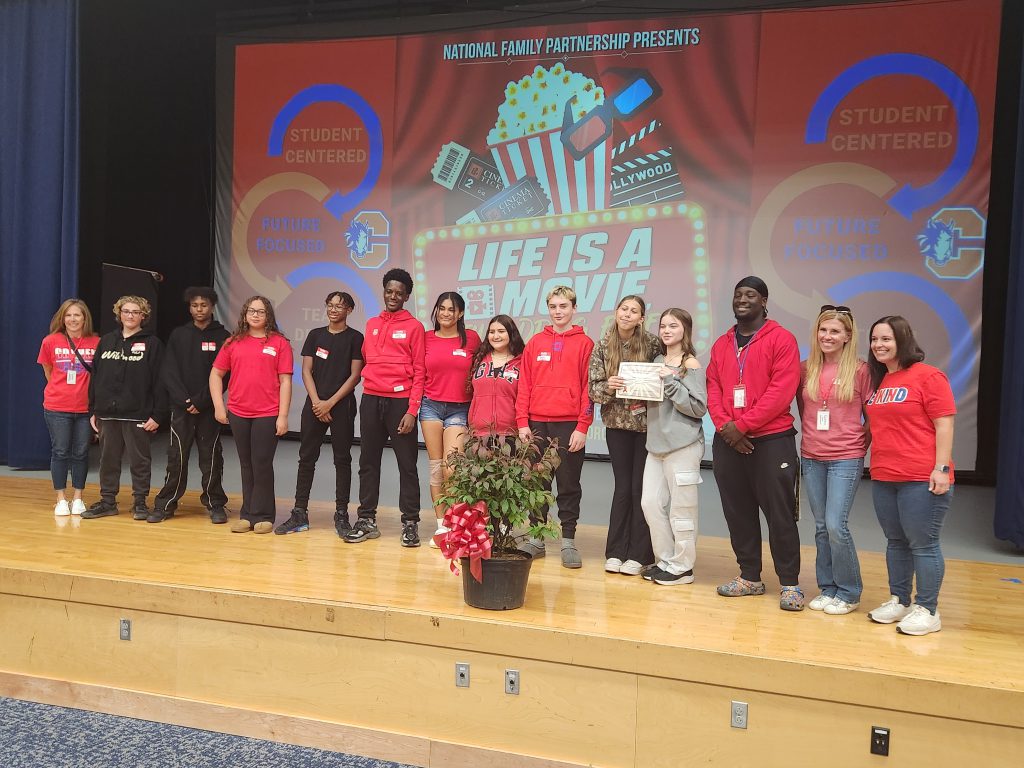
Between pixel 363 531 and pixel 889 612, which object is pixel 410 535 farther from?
pixel 889 612

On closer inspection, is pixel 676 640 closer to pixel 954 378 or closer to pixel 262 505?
pixel 262 505

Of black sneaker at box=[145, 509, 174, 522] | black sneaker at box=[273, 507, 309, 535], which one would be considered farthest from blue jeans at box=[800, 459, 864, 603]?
black sneaker at box=[145, 509, 174, 522]

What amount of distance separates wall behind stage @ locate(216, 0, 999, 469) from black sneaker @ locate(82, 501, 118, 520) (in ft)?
10.8

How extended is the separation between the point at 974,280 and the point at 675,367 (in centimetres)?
393

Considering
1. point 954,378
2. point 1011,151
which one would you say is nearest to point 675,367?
point 954,378

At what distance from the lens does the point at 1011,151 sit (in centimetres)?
637

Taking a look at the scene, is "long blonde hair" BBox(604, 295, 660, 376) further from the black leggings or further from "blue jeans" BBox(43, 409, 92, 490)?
"blue jeans" BBox(43, 409, 92, 490)

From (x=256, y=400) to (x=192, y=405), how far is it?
1.63 feet

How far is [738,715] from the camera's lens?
8.55ft

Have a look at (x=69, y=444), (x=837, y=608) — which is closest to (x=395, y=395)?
(x=69, y=444)

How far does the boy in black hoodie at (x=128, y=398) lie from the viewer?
4660 millimetres

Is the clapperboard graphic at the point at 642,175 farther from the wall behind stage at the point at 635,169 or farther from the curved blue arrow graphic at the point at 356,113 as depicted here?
the curved blue arrow graphic at the point at 356,113


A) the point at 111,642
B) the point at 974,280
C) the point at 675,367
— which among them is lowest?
the point at 111,642

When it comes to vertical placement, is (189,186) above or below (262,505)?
above
